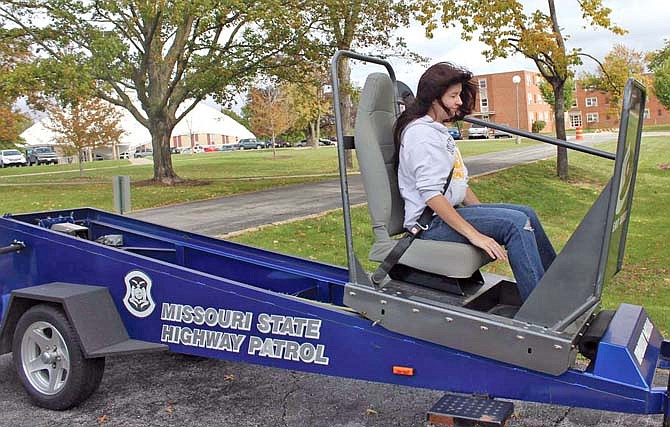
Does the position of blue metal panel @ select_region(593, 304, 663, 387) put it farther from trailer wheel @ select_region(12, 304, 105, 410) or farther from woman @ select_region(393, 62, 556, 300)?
trailer wheel @ select_region(12, 304, 105, 410)

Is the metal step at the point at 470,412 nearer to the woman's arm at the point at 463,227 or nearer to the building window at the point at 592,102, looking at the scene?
the woman's arm at the point at 463,227

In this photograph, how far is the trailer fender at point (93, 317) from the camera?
394 cm

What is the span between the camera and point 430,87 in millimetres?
3771

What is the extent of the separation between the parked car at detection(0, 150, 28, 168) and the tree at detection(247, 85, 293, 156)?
17653mm

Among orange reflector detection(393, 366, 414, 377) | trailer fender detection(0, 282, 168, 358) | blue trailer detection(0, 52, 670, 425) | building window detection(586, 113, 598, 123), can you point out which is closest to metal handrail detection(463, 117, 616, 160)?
blue trailer detection(0, 52, 670, 425)

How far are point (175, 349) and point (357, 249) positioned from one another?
5818mm

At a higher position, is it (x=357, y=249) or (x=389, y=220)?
(x=389, y=220)

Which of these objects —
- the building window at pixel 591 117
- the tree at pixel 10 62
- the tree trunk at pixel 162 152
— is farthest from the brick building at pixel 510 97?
the tree at pixel 10 62

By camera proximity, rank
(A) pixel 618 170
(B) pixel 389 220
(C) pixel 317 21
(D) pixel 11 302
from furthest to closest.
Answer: (C) pixel 317 21 → (D) pixel 11 302 → (B) pixel 389 220 → (A) pixel 618 170

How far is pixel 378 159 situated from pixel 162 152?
1864cm

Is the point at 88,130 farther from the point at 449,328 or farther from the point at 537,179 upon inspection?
the point at 449,328

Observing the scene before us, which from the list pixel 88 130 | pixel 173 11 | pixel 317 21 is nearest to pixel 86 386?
pixel 173 11

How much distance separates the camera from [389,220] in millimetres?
3814

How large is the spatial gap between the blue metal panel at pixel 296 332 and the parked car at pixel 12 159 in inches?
2104
